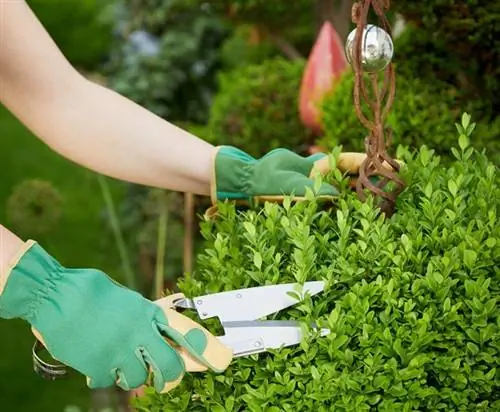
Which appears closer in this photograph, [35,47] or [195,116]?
[35,47]

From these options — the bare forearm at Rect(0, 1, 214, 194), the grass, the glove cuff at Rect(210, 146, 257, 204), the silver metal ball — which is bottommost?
the grass

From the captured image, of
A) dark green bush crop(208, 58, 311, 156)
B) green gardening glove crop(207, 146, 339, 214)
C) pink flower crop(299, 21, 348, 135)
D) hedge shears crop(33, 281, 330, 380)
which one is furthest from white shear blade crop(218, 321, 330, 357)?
dark green bush crop(208, 58, 311, 156)

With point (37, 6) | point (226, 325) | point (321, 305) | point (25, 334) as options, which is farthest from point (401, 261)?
point (37, 6)

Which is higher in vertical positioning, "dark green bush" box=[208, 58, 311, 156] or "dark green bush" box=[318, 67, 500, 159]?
"dark green bush" box=[318, 67, 500, 159]

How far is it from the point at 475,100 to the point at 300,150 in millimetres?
615

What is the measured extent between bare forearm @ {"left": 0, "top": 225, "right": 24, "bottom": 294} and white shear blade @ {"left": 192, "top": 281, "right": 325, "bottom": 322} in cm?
22

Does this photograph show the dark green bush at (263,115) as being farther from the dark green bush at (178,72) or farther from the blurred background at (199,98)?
the dark green bush at (178,72)

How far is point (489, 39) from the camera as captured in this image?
1821 millimetres

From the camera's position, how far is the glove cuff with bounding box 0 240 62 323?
1033mm

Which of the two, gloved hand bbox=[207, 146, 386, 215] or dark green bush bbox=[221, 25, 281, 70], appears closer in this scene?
gloved hand bbox=[207, 146, 386, 215]

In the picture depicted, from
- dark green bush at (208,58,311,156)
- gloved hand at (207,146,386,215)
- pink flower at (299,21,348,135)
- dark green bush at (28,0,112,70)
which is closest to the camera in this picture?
gloved hand at (207,146,386,215)

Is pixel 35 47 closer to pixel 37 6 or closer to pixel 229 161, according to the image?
pixel 229 161

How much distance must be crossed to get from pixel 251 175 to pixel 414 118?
24.4 inches

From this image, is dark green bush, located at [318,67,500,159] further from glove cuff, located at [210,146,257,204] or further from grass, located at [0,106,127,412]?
grass, located at [0,106,127,412]
